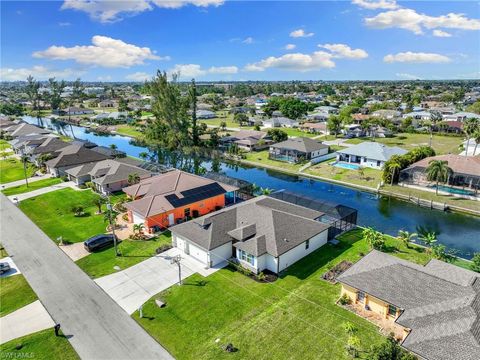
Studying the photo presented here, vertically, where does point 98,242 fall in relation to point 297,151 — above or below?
below

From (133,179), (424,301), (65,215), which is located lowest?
(65,215)

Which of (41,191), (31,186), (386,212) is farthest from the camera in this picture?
(31,186)

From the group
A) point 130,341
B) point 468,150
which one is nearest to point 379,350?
point 130,341

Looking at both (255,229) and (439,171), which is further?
(439,171)

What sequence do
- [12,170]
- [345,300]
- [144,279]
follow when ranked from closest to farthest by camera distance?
[345,300] → [144,279] → [12,170]

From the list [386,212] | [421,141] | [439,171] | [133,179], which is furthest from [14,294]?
[421,141]

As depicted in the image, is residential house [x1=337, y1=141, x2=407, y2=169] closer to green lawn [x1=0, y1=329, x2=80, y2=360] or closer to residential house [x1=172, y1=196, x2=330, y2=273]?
residential house [x1=172, y1=196, x2=330, y2=273]

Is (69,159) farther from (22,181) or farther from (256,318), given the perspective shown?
(256,318)

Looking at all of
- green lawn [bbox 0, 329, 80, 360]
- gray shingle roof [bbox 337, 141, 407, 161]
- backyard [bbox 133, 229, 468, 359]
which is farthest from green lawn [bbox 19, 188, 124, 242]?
gray shingle roof [bbox 337, 141, 407, 161]
